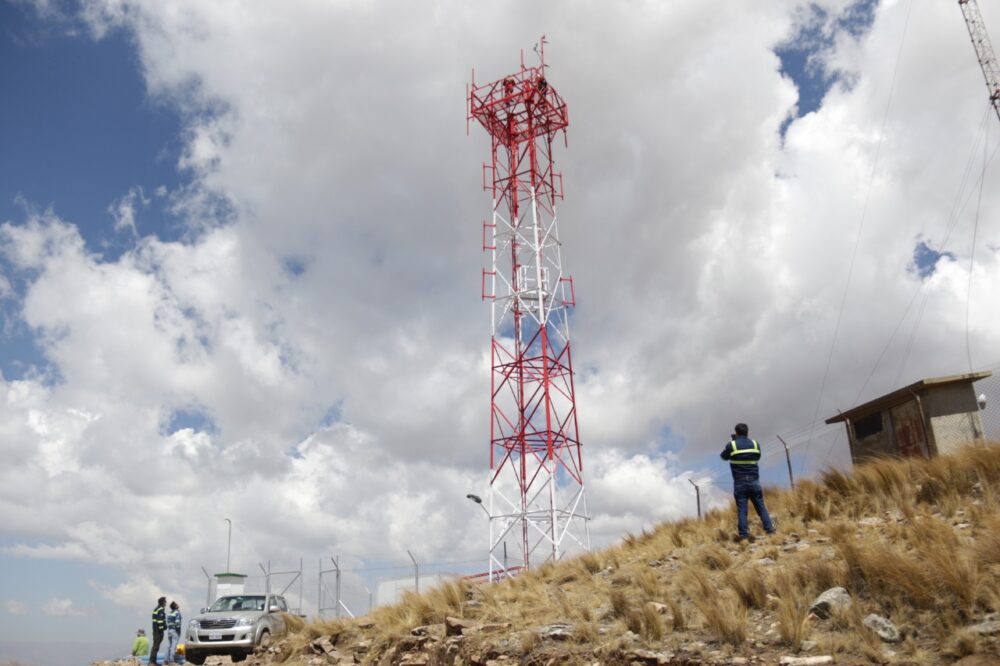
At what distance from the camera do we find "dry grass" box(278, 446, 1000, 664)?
355 inches

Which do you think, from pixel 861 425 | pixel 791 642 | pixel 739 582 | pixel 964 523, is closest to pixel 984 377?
pixel 861 425

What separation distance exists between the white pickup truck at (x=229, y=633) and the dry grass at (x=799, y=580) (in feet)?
5.89

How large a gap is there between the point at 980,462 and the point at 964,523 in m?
1.78

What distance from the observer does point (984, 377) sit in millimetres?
15773

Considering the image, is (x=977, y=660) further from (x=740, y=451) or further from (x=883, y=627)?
(x=740, y=451)

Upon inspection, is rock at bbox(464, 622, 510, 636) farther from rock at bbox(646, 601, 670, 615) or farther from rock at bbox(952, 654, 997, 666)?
rock at bbox(952, 654, 997, 666)

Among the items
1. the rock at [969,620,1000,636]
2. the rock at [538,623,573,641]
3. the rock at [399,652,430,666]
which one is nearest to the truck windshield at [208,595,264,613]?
the rock at [399,652,430,666]

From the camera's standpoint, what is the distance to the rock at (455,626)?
12906 mm

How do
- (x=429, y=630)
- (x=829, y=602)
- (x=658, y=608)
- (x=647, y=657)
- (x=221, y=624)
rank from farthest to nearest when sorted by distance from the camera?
(x=221, y=624), (x=429, y=630), (x=658, y=608), (x=647, y=657), (x=829, y=602)

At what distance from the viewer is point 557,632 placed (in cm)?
1152

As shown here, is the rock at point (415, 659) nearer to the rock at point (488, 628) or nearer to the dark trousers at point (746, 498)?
the rock at point (488, 628)

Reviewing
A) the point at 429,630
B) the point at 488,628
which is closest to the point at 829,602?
the point at 488,628

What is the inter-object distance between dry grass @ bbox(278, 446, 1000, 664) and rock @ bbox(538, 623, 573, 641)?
14 cm

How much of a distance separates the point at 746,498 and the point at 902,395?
5.77m
